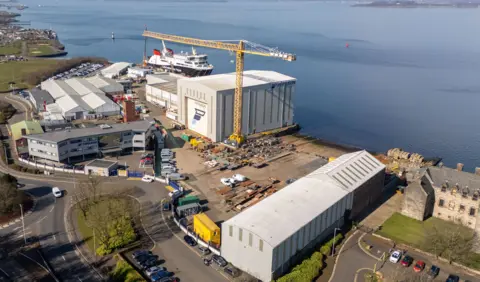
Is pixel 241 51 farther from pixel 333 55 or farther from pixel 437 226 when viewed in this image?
pixel 333 55

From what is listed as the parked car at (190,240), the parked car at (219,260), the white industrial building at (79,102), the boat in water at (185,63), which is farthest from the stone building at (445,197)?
the boat in water at (185,63)

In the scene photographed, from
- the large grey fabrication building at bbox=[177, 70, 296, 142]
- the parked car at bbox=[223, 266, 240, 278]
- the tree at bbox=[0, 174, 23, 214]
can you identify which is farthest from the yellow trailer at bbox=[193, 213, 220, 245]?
the large grey fabrication building at bbox=[177, 70, 296, 142]

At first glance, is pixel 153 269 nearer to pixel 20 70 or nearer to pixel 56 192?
pixel 56 192

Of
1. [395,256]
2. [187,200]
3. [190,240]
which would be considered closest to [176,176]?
[187,200]

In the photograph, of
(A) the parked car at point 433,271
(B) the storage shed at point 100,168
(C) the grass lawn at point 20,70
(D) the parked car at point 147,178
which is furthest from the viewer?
(C) the grass lawn at point 20,70

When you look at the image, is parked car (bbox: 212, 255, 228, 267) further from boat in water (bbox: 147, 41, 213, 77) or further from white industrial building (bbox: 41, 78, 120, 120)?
boat in water (bbox: 147, 41, 213, 77)

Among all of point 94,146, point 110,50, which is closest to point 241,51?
point 94,146

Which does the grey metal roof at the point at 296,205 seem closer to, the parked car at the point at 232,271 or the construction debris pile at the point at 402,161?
the parked car at the point at 232,271
